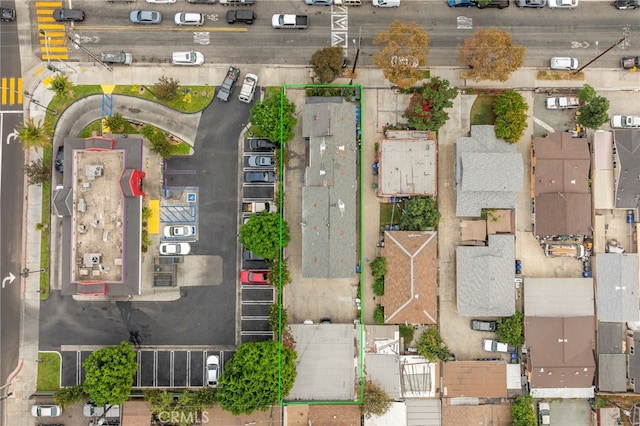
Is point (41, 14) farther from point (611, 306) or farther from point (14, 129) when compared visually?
point (611, 306)

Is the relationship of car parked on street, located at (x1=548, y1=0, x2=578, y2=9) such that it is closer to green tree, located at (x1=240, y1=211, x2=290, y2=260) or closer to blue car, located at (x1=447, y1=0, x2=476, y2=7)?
blue car, located at (x1=447, y1=0, x2=476, y2=7)

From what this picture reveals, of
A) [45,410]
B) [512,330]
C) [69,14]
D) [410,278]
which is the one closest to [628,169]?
[512,330]

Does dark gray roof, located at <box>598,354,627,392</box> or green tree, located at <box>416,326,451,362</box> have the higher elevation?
green tree, located at <box>416,326,451,362</box>

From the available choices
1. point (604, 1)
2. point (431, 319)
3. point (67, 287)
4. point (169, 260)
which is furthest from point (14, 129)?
point (604, 1)

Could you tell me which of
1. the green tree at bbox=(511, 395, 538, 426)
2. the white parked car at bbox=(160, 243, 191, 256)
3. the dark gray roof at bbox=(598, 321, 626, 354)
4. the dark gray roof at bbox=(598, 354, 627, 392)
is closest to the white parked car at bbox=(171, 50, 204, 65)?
the white parked car at bbox=(160, 243, 191, 256)

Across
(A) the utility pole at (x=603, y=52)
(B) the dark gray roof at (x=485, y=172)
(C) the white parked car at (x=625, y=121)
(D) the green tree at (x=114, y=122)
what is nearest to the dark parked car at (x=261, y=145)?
(D) the green tree at (x=114, y=122)

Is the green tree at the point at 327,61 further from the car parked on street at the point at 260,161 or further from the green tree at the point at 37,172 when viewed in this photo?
the green tree at the point at 37,172

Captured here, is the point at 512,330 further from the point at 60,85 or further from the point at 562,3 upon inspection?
the point at 60,85
